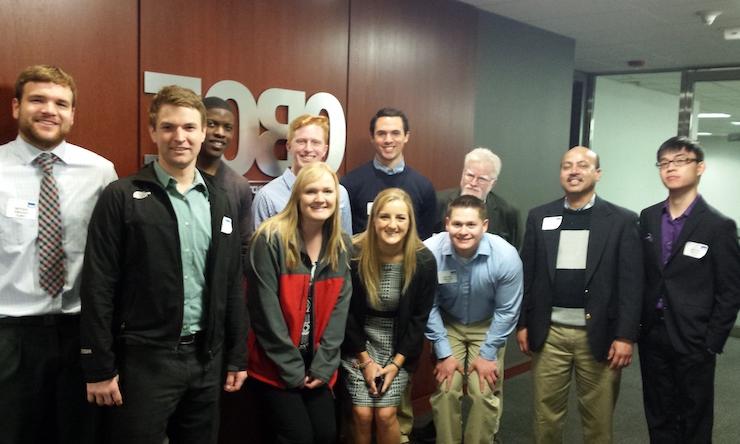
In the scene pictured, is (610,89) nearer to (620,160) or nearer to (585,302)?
(620,160)

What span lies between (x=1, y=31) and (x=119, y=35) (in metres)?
0.47

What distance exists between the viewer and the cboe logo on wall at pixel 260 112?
9.55ft

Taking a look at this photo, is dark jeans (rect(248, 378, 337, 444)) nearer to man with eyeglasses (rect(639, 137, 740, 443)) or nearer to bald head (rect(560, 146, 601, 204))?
bald head (rect(560, 146, 601, 204))

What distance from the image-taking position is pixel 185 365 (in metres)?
2.07

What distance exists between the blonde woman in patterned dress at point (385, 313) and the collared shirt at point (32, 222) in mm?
1156

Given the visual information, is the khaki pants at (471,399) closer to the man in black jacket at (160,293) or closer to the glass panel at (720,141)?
the man in black jacket at (160,293)

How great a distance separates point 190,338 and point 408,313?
103 centimetres

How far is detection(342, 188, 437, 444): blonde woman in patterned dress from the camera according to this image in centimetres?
267

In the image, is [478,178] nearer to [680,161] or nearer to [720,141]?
[680,161]

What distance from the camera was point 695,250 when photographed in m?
2.78

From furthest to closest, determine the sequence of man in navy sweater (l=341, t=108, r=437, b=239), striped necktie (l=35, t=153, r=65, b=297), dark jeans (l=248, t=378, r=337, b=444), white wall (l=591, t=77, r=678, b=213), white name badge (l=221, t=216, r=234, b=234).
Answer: white wall (l=591, t=77, r=678, b=213)
man in navy sweater (l=341, t=108, r=437, b=239)
dark jeans (l=248, t=378, r=337, b=444)
white name badge (l=221, t=216, r=234, b=234)
striped necktie (l=35, t=153, r=65, b=297)

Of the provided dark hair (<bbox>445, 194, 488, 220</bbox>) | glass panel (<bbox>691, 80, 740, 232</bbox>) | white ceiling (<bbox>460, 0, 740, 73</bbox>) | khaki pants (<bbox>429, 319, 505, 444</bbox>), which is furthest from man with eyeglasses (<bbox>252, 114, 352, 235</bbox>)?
glass panel (<bbox>691, 80, 740, 232</bbox>)

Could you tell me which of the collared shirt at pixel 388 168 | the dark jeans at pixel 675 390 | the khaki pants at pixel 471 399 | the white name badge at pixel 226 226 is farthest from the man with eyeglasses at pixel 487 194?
the white name badge at pixel 226 226

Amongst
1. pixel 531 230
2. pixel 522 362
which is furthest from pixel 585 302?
pixel 522 362
